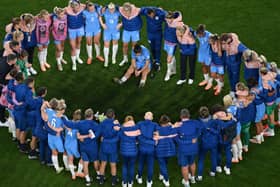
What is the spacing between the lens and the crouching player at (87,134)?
40.8ft

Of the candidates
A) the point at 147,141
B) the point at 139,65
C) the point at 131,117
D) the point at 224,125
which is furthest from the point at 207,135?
the point at 139,65

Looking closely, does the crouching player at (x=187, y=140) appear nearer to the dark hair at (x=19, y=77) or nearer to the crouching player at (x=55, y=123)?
the crouching player at (x=55, y=123)

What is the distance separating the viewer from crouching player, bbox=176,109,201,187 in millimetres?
12359

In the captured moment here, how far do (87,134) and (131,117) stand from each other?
40.6 inches

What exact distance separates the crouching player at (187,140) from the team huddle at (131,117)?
22 mm

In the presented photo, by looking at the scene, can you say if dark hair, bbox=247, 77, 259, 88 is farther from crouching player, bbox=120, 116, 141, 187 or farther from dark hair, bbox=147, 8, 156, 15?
dark hair, bbox=147, 8, 156, 15

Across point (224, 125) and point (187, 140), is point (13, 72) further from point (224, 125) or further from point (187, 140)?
point (224, 125)

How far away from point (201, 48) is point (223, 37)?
43.4 inches

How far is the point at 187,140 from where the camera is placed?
1248cm

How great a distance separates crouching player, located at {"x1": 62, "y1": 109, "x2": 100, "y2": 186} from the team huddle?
0.9 inches

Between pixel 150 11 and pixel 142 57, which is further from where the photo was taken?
pixel 150 11

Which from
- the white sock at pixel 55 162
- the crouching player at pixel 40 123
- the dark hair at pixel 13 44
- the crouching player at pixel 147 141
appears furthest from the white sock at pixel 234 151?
the dark hair at pixel 13 44

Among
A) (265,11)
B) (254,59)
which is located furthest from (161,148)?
(265,11)

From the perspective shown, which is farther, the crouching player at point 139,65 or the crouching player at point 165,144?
the crouching player at point 139,65
